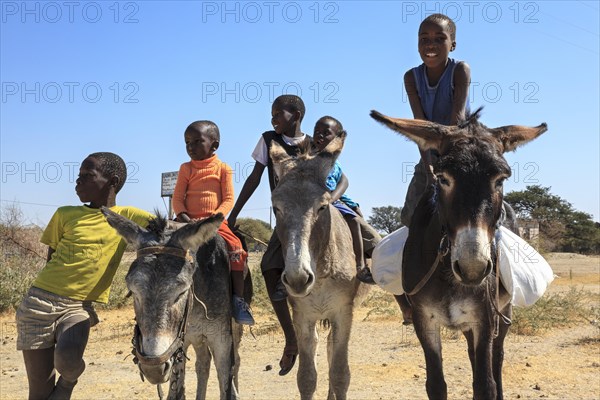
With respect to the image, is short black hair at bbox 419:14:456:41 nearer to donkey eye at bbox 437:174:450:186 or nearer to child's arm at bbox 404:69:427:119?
child's arm at bbox 404:69:427:119

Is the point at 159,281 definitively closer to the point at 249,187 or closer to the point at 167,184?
the point at 249,187

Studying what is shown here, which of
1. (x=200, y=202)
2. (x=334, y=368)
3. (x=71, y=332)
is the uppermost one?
(x=200, y=202)

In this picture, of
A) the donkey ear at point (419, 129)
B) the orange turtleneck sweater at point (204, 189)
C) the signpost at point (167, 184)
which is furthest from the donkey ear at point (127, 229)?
the signpost at point (167, 184)

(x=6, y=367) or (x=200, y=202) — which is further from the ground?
(x=200, y=202)

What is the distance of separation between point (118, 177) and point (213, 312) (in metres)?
1.55

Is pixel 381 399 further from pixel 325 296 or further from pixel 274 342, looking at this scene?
pixel 274 342

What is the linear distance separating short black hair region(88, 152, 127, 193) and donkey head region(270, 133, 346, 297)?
143 cm

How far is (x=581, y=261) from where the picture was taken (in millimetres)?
36312

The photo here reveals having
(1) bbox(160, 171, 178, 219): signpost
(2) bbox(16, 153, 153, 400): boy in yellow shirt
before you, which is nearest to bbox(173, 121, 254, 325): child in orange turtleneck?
(2) bbox(16, 153, 153, 400): boy in yellow shirt

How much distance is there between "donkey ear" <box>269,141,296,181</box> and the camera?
5.85 metres

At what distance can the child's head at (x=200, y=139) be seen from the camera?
6.84 m

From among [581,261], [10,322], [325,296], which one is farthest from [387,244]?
[581,261]

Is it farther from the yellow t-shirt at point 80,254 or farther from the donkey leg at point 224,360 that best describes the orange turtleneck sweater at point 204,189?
the donkey leg at point 224,360

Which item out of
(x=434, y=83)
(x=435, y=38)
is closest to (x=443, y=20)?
(x=435, y=38)
